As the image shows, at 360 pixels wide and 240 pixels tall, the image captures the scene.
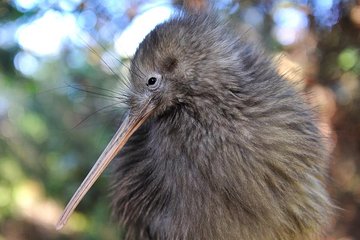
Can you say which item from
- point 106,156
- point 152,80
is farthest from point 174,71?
point 106,156

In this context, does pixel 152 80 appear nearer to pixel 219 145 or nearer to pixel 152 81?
pixel 152 81

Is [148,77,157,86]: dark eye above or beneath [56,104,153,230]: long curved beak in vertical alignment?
above

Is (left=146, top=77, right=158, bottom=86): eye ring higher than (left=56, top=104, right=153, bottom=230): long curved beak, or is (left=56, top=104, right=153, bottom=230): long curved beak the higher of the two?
(left=146, top=77, right=158, bottom=86): eye ring

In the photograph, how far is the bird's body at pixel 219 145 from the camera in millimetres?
594

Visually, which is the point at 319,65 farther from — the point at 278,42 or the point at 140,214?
the point at 140,214

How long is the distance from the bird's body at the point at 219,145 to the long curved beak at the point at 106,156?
0.04 feet

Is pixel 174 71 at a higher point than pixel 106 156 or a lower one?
higher

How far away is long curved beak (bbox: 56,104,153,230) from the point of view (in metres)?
0.59

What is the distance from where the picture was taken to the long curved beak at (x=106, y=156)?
0.59 metres

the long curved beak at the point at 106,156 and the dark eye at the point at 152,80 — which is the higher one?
the dark eye at the point at 152,80

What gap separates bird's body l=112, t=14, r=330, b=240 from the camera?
1.95ft

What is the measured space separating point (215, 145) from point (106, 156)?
0.14m

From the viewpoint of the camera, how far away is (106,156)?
0.62 m

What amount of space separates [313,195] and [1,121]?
2.10 meters
